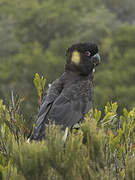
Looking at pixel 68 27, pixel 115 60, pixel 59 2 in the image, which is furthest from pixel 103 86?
pixel 59 2

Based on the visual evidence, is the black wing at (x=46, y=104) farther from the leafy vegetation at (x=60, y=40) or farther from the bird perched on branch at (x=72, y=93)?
the leafy vegetation at (x=60, y=40)

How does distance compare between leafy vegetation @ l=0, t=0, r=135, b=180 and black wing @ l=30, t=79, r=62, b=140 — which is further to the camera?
black wing @ l=30, t=79, r=62, b=140

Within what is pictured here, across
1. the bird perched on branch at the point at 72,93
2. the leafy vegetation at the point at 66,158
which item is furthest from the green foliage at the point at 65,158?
the bird perched on branch at the point at 72,93

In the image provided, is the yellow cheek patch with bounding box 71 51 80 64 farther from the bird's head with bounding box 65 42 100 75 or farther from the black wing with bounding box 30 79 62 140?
the black wing with bounding box 30 79 62 140

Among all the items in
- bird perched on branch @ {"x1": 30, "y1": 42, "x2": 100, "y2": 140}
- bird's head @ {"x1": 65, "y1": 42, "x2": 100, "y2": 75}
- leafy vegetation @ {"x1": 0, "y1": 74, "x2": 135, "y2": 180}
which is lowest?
leafy vegetation @ {"x1": 0, "y1": 74, "x2": 135, "y2": 180}

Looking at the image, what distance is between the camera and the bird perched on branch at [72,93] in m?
2.80

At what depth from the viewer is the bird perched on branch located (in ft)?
9.18

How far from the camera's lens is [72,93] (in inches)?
122

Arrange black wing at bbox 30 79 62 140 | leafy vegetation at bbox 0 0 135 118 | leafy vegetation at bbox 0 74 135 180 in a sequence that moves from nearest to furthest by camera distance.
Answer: leafy vegetation at bbox 0 74 135 180, black wing at bbox 30 79 62 140, leafy vegetation at bbox 0 0 135 118

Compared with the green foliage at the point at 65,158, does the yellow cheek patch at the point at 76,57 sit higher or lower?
→ higher

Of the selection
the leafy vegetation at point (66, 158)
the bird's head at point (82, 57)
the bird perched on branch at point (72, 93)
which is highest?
the bird's head at point (82, 57)

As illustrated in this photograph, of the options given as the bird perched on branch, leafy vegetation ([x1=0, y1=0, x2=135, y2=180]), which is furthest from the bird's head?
leafy vegetation ([x1=0, y1=0, x2=135, y2=180])

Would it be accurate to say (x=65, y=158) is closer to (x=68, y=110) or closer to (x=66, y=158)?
(x=66, y=158)

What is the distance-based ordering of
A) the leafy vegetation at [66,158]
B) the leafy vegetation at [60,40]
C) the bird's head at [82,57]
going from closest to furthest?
the leafy vegetation at [66,158] → the bird's head at [82,57] → the leafy vegetation at [60,40]
